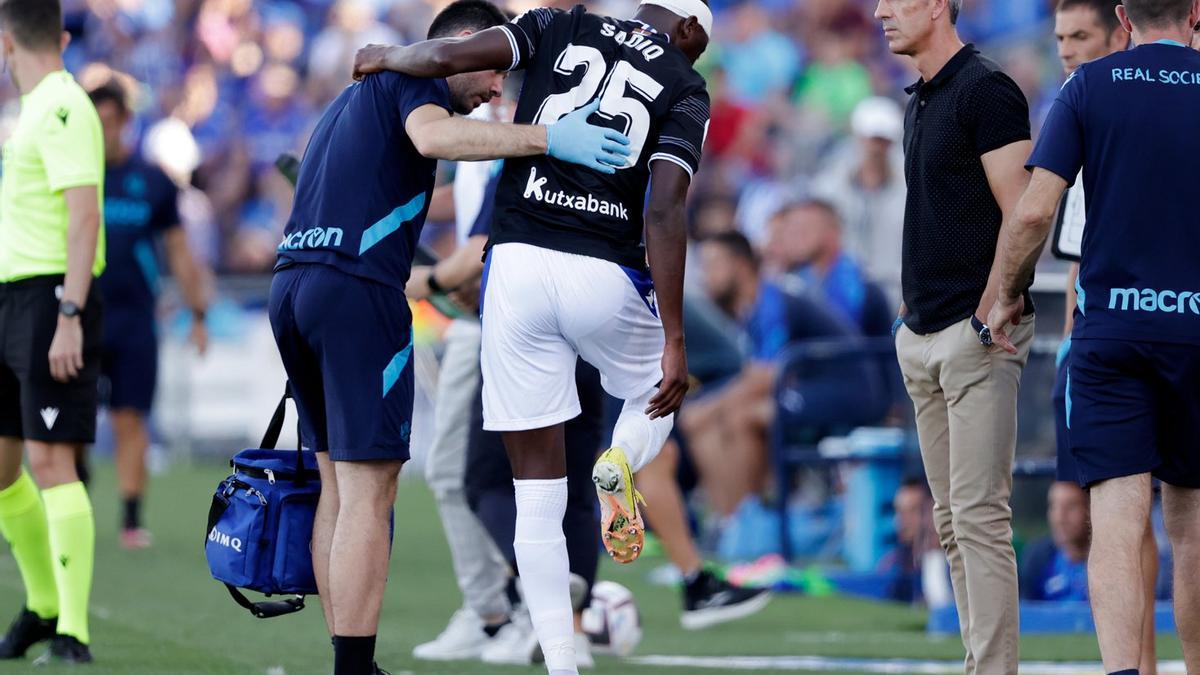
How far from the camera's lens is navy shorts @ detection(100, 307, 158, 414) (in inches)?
477

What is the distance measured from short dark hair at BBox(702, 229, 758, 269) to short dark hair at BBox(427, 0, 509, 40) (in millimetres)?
7729

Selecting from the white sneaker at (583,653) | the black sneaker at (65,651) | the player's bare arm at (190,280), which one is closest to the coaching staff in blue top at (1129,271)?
the white sneaker at (583,653)

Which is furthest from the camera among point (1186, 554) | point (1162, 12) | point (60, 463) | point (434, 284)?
point (434, 284)

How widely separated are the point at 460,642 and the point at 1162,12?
4093 millimetres

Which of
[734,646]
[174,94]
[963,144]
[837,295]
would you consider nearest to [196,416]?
[174,94]

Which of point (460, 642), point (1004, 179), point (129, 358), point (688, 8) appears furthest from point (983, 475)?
point (129, 358)

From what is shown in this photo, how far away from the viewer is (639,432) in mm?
6008

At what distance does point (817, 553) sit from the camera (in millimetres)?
12484

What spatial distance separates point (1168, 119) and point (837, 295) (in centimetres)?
770

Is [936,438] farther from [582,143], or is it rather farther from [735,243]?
[735,243]

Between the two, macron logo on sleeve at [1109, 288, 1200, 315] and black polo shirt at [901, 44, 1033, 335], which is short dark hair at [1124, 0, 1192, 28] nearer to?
black polo shirt at [901, 44, 1033, 335]

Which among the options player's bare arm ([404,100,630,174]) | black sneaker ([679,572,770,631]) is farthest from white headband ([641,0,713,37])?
black sneaker ([679,572,770,631])

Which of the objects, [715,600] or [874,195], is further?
[874,195]

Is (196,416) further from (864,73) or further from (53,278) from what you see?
(53,278)
